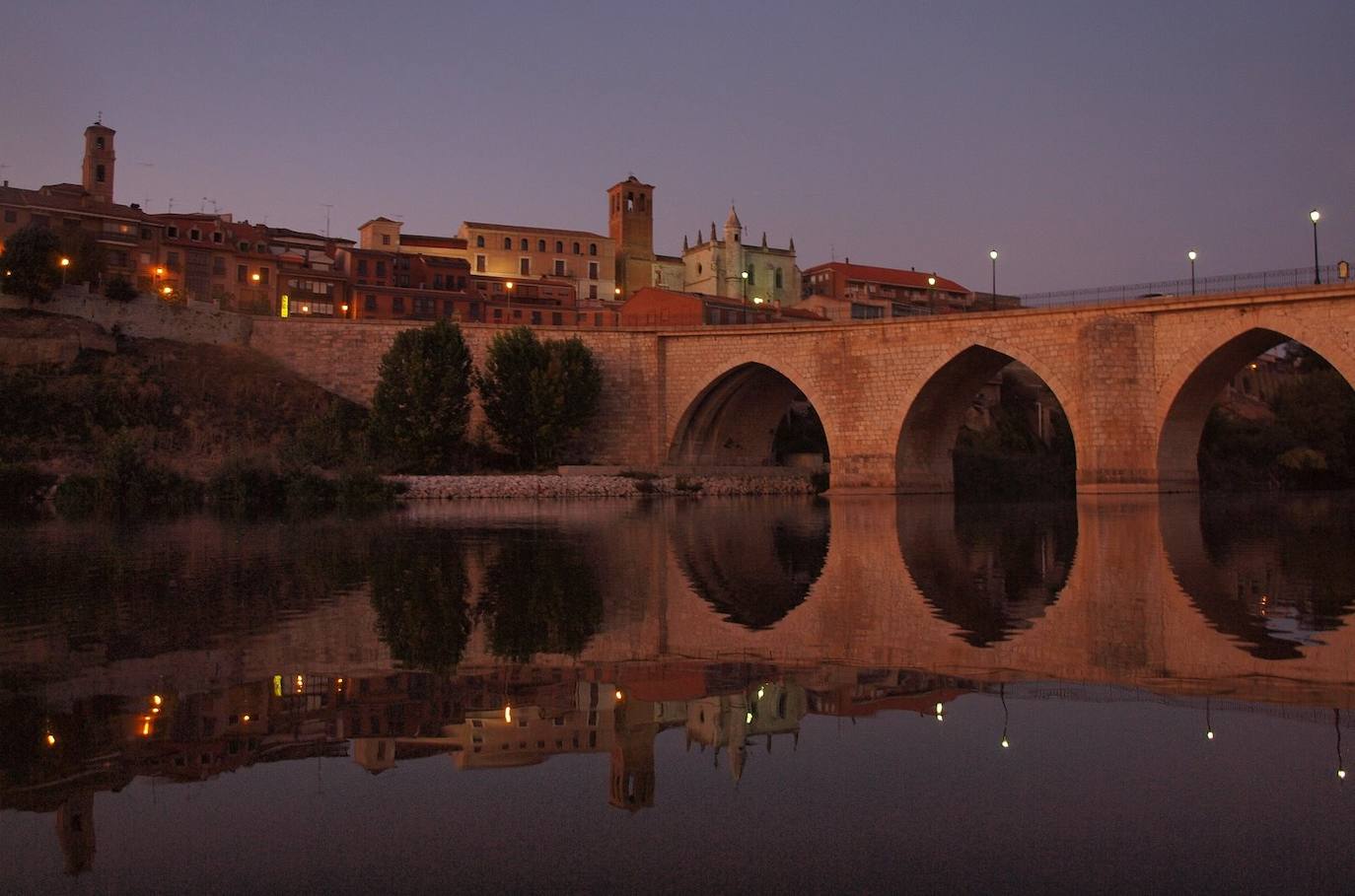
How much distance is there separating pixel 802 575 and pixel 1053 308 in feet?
81.2

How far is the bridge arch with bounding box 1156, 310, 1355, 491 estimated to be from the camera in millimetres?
28811

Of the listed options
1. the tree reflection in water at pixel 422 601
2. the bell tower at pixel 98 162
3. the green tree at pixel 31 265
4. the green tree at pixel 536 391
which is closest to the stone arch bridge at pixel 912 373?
the green tree at pixel 536 391

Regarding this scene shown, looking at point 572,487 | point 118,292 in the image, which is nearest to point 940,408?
point 572,487

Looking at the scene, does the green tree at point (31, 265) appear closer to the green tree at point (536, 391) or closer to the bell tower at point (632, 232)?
the green tree at point (536, 391)

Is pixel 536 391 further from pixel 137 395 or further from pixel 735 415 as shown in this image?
pixel 137 395

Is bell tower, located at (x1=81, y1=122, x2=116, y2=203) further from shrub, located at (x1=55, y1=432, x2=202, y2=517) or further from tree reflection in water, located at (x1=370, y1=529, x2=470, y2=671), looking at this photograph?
tree reflection in water, located at (x1=370, y1=529, x2=470, y2=671)

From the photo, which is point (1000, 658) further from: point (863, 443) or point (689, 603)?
point (863, 443)

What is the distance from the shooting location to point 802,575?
37.6ft

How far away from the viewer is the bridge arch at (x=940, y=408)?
3597cm

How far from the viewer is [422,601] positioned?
9195 millimetres

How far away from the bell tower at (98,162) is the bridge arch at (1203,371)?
59.2 meters

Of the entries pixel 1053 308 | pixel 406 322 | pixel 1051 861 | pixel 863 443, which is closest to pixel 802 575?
pixel 1051 861

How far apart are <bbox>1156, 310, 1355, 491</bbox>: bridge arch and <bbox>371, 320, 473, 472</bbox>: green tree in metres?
23.2

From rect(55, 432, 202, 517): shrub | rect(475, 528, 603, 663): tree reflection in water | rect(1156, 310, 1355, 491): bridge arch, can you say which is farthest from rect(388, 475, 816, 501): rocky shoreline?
rect(475, 528, 603, 663): tree reflection in water
